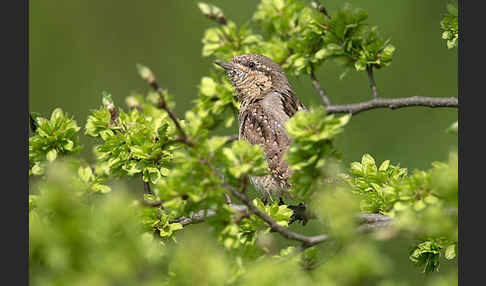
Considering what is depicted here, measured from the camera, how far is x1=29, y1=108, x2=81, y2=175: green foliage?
258 cm

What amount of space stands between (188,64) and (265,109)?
14.3ft

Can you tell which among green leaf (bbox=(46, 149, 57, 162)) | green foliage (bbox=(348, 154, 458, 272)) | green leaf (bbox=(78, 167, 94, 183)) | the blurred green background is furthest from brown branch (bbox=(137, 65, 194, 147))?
the blurred green background

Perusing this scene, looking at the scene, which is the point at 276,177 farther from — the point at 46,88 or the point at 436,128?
the point at 46,88

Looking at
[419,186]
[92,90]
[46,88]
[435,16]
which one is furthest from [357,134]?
[419,186]

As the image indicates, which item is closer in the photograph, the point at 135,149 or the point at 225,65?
the point at 135,149

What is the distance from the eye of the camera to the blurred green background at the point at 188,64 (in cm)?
686

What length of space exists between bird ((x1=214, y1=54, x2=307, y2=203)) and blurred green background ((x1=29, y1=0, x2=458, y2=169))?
2.43m

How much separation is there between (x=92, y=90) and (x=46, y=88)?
669 mm

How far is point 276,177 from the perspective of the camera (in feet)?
11.4

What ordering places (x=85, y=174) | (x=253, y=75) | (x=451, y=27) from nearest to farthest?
1. (x=85, y=174)
2. (x=451, y=27)
3. (x=253, y=75)

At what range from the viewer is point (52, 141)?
8.52 ft

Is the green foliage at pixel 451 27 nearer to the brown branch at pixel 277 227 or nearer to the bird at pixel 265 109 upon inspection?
the bird at pixel 265 109

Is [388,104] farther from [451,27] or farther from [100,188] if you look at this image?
[100,188]

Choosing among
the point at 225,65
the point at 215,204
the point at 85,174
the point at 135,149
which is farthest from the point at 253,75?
the point at 215,204
